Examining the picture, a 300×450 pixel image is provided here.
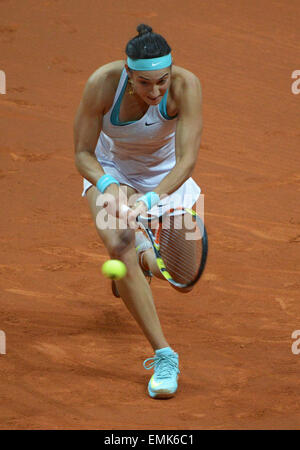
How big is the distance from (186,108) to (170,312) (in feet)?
4.85

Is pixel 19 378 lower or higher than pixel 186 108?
lower

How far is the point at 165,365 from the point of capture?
13.4 feet

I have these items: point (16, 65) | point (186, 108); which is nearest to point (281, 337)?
point (186, 108)

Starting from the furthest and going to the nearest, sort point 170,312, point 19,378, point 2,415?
point 170,312 < point 19,378 < point 2,415

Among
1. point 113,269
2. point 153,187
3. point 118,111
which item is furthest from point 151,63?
point 113,269

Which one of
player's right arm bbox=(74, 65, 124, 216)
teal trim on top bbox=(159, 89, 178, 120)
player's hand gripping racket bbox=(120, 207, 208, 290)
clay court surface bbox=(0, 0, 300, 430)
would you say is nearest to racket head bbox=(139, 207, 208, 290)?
player's hand gripping racket bbox=(120, 207, 208, 290)

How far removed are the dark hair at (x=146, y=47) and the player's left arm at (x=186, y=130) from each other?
0.24m

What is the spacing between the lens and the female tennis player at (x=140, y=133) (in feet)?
12.6

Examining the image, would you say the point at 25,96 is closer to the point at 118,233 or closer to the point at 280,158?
the point at 280,158

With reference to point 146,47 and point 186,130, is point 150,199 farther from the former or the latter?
point 146,47

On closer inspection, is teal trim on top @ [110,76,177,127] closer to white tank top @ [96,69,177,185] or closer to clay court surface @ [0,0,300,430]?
white tank top @ [96,69,177,185]

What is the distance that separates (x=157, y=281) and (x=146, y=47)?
1993mm

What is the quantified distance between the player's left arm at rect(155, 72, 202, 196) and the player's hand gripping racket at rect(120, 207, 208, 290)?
17cm

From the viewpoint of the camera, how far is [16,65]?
837 cm
